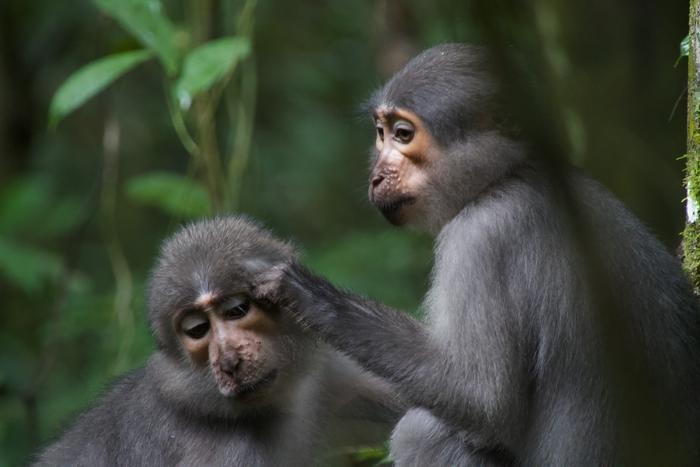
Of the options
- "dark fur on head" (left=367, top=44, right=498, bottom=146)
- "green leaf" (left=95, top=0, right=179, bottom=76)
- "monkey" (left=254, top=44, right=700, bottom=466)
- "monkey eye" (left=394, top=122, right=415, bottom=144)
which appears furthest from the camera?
"green leaf" (left=95, top=0, right=179, bottom=76)

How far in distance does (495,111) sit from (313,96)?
8343mm

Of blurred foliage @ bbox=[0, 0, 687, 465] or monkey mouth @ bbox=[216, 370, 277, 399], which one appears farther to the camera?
blurred foliage @ bbox=[0, 0, 687, 465]

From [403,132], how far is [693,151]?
1.32m

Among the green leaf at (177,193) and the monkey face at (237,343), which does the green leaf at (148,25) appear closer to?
the green leaf at (177,193)

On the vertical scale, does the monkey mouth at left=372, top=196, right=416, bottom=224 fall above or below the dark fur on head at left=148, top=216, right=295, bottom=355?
above

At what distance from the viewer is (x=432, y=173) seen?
5.38 metres

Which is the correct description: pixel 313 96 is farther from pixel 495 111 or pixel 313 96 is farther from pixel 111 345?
pixel 495 111

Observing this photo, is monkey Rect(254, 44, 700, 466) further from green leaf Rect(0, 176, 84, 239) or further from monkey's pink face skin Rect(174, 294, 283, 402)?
green leaf Rect(0, 176, 84, 239)

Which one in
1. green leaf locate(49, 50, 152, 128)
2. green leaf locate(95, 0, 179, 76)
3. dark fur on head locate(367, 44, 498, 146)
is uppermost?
green leaf locate(95, 0, 179, 76)

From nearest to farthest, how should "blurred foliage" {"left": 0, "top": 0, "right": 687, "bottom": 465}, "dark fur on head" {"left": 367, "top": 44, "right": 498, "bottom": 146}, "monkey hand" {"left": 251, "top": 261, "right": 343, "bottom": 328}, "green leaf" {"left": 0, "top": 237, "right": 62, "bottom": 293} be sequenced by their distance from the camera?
"monkey hand" {"left": 251, "top": 261, "right": 343, "bottom": 328}
"dark fur on head" {"left": 367, "top": 44, "right": 498, "bottom": 146}
"blurred foliage" {"left": 0, "top": 0, "right": 687, "bottom": 465}
"green leaf" {"left": 0, "top": 237, "right": 62, "bottom": 293}


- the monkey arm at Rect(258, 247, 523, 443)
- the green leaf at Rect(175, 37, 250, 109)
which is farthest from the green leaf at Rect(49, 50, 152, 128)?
the monkey arm at Rect(258, 247, 523, 443)

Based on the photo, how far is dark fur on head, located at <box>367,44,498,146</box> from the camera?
536cm

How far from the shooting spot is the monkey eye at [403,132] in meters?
5.48

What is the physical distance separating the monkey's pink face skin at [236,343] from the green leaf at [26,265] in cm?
436
